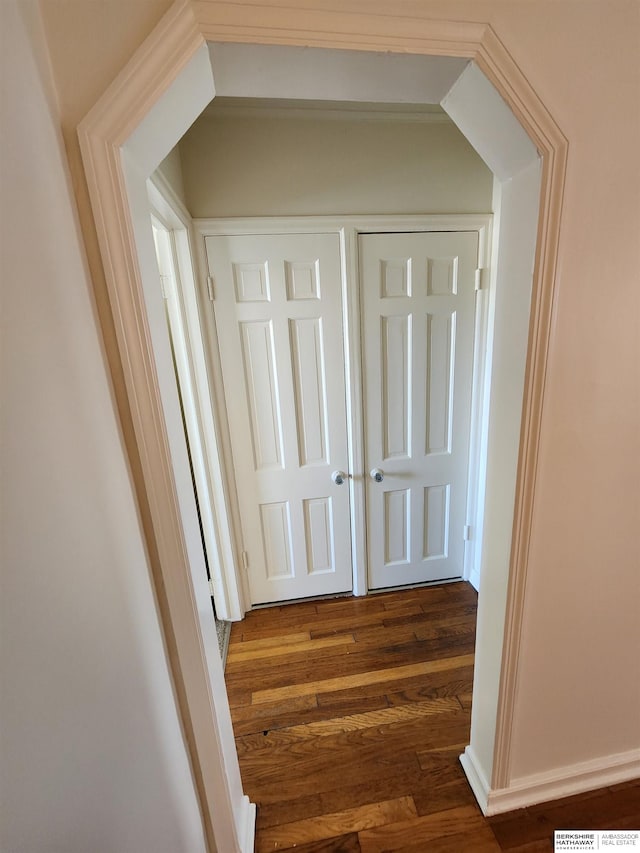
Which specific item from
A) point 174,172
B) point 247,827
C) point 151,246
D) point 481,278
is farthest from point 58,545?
point 481,278

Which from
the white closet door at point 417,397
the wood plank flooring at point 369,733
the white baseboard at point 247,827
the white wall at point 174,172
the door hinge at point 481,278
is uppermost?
the white wall at point 174,172

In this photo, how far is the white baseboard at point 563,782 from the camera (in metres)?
1.18

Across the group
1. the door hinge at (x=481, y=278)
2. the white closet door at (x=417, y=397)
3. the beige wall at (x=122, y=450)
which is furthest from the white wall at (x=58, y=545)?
the door hinge at (x=481, y=278)

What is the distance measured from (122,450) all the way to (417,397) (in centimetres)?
150

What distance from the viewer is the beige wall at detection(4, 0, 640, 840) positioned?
49 centimetres

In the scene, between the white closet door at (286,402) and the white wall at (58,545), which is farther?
the white closet door at (286,402)

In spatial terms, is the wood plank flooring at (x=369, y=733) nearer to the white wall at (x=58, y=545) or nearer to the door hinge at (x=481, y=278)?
the white wall at (x=58, y=545)

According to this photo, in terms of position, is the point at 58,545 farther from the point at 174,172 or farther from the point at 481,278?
the point at 481,278

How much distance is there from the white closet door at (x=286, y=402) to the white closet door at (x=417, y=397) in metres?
0.17

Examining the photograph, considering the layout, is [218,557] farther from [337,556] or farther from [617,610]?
[617,610]

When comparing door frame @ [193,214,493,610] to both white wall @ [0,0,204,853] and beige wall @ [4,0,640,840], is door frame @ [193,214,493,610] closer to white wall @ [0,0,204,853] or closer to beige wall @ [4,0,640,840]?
beige wall @ [4,0,640,840]

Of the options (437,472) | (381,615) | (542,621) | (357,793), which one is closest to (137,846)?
(357,793)

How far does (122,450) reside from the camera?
2.35 feet

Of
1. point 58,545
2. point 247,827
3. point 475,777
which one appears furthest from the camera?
point 475,777
